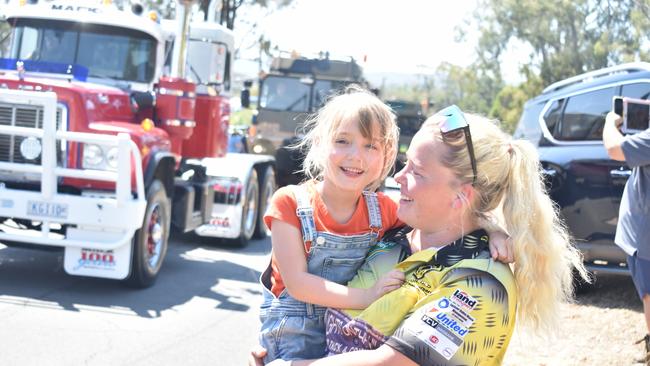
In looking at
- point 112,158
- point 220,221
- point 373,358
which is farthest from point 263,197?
point 373,358

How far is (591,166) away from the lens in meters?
7.38

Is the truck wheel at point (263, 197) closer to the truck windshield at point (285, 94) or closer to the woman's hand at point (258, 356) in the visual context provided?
the truck windshield at point (285, 94)

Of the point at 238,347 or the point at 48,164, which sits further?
the point at 48,164

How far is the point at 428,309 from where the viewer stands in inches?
88.4

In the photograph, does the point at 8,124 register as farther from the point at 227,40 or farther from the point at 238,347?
the point at 227,40

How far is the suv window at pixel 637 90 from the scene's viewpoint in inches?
283

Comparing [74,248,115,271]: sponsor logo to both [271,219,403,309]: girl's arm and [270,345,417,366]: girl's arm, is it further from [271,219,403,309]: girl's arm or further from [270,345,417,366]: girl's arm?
[270,345,417,366]: girl's arm

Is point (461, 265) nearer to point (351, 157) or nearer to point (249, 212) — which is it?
point (351, 157)

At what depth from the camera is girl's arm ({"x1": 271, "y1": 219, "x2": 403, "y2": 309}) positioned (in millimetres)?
2426

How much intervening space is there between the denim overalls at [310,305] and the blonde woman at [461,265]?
10cm

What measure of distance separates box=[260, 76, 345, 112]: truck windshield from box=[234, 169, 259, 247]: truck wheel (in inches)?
193

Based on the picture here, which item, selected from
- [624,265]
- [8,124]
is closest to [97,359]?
[8,124]

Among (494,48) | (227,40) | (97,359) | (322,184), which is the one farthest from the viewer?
(494,48)

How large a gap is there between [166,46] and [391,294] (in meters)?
7.91
